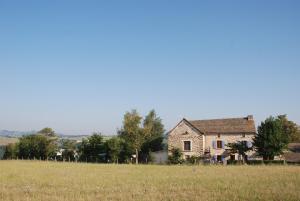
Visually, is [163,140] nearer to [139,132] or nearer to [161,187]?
[139,132]

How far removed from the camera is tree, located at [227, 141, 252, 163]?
59.0 meters

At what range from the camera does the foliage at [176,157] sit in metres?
Answer: 59.1

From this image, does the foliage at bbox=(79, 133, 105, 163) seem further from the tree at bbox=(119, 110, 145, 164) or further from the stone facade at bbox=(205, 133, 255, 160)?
the stone facade at bbox=(205, 133, 255, 160)

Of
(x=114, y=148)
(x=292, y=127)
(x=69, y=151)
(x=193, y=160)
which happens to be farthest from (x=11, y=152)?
(x=292, y=127)

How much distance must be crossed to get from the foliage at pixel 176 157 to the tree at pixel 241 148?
7.12m

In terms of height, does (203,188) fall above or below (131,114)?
below

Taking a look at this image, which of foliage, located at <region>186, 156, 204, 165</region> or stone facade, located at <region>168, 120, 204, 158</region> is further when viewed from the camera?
stone facade, located at <region>168, 120, 204, 158</region>

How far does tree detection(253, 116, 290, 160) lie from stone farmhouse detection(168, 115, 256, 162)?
13.1 feet

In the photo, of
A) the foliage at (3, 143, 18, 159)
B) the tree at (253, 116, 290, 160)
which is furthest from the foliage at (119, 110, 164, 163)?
→ the foliage at (3, 143, 18, 159)

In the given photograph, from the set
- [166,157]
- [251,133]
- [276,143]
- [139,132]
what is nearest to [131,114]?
[139,132]

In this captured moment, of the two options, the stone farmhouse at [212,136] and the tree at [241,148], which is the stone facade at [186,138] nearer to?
the stone farmhouse at [212,136]

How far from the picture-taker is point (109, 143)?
6606 centimetres

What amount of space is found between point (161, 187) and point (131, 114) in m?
43.6

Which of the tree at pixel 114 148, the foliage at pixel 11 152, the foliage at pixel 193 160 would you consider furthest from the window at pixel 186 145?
the foliage at pixel 11 152
